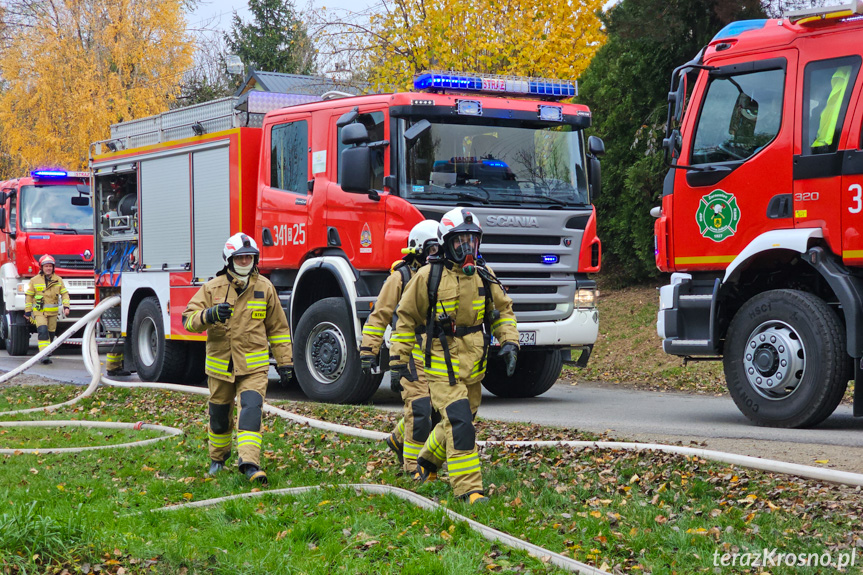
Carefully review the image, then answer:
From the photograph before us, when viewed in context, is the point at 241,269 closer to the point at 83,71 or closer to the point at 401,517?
the point at 401,517

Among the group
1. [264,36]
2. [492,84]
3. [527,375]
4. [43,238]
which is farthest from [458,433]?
[264,36]

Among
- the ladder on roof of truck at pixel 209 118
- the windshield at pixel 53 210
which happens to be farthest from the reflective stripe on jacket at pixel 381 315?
the windshield at pixel 53 210

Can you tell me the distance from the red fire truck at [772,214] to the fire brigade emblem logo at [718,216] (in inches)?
0.4

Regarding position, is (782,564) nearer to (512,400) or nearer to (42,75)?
(512,400)

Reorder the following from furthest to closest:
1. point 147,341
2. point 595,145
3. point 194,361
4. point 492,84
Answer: point 147,341
point 194,361
point 595,145
point 492,84

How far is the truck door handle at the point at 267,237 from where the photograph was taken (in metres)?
11.9

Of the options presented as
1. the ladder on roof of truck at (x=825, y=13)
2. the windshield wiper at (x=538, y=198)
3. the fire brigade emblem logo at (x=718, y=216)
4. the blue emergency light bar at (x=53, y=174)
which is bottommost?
the fire brigade emblem logo at (x=718, y=216)

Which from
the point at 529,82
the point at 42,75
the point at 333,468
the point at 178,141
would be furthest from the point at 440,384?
the point at 42,75

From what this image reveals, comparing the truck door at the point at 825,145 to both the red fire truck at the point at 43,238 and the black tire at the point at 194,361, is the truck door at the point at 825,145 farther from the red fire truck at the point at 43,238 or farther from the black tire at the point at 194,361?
the red fire truck at the point at 43,238

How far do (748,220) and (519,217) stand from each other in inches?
98.7

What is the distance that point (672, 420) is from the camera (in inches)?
388

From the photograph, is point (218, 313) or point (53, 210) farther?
point (53, 210)

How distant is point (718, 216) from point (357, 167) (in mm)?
3485

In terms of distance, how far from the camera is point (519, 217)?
10.7 m
